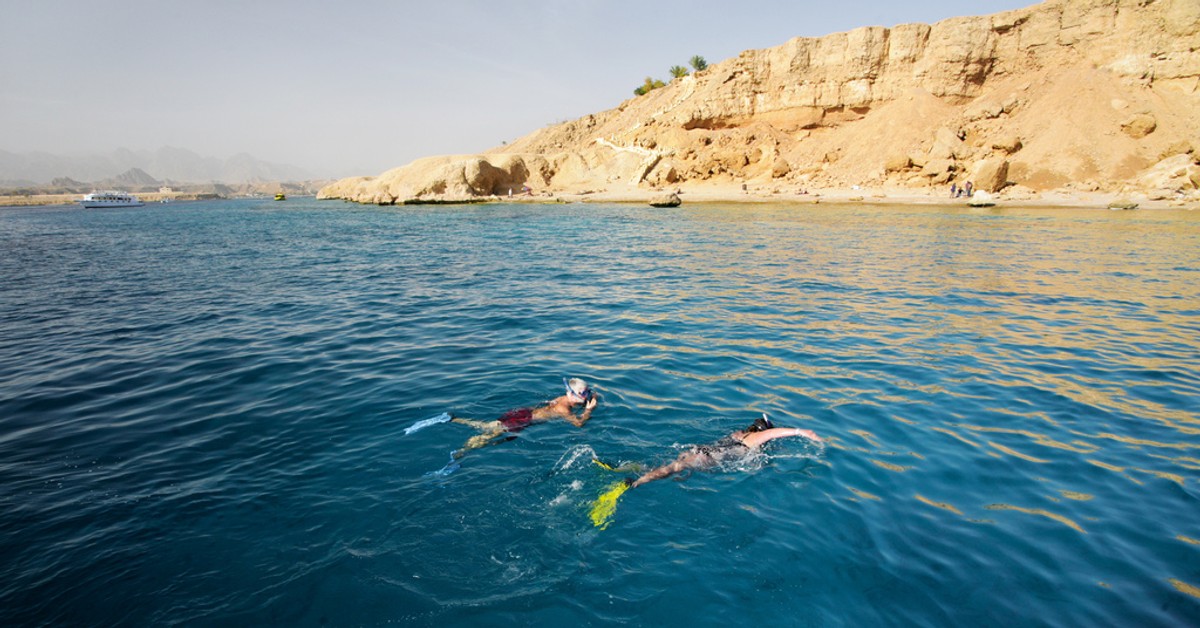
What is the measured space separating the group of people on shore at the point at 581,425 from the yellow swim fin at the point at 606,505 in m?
0.12

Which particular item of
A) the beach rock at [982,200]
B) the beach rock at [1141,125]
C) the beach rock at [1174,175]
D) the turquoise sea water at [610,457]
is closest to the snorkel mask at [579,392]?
the turquoise sea water at [610,457]

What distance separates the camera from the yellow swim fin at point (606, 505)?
16.7 ft

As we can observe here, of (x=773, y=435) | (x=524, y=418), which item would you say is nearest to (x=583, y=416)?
(x=524, y=418)

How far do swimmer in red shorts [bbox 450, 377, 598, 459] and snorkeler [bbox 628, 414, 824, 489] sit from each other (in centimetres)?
157

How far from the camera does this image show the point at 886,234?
25.1 m

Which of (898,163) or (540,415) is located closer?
(540,415)

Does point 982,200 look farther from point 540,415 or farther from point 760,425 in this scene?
point 540,415

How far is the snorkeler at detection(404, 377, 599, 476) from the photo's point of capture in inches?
261

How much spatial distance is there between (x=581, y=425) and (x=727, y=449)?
6.33 feet

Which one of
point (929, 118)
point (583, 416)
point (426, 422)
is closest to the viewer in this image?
point (426, 422)

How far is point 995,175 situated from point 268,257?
46.3 meters

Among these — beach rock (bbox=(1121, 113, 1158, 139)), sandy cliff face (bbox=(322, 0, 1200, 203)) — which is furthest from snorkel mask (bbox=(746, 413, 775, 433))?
beach rock (bbox=(1121, 113, 1158, 139))

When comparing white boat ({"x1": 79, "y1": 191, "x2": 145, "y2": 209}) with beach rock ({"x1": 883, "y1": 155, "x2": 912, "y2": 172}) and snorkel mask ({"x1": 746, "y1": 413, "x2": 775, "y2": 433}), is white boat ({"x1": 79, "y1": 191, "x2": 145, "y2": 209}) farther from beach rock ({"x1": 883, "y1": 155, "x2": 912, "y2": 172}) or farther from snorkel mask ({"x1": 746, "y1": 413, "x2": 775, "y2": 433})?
beach rock ({"x1": 883, "y1": 155, "x2": 912, "y2": 172})

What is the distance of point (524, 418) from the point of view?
7039 millimetres
